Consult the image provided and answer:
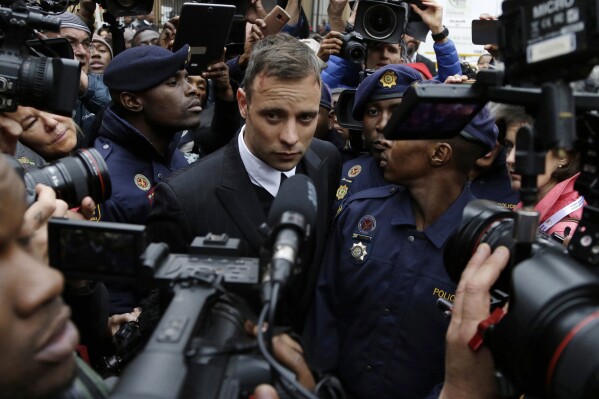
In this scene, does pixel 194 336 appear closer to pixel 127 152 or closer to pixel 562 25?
pixel 562 25

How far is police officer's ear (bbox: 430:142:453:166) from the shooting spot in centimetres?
249

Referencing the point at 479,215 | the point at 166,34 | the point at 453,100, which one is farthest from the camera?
the point at 166,34

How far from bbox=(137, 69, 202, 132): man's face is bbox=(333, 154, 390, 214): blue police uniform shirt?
918mm

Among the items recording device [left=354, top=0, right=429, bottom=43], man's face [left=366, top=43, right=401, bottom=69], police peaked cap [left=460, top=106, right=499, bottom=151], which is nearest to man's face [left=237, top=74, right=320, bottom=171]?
police peaked cap [left=460, top=106, right=499, bottom=151]

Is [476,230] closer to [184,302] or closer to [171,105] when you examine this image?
[184,302]

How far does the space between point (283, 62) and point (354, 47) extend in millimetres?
2043

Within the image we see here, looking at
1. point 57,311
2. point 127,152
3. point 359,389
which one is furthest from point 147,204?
point 57,311

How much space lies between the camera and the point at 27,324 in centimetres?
94

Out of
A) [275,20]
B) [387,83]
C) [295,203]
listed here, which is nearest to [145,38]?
[275,20]

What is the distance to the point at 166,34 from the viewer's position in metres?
5.35

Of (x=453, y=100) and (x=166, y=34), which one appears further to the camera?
(x=166, y=34)

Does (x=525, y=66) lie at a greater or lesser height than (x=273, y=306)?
greater

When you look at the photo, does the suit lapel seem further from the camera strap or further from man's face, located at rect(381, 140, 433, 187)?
the camera strap

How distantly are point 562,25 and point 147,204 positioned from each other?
2.33 metres
